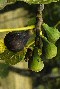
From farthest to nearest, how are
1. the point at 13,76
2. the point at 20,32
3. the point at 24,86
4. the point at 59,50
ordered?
the point at 24,86
the point at 13,76
the point at 59,50
the point at 20,32

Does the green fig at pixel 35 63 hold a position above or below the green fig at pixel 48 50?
below

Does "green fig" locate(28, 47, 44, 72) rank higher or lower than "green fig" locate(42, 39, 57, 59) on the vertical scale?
lower

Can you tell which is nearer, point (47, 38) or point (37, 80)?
point (47, 38)

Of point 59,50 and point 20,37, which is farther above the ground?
point 20,37

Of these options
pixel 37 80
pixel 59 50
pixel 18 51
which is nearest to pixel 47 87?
pixel 37 80

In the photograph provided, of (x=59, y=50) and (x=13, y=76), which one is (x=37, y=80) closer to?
(x=13, y=76)

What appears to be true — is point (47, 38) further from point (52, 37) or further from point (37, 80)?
point (37, 80)

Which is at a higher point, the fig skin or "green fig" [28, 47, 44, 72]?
the fig skin

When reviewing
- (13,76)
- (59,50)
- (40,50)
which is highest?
(40,50)

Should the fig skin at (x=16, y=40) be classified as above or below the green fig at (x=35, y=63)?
above

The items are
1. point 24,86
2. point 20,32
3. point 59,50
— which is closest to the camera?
point 20,32
